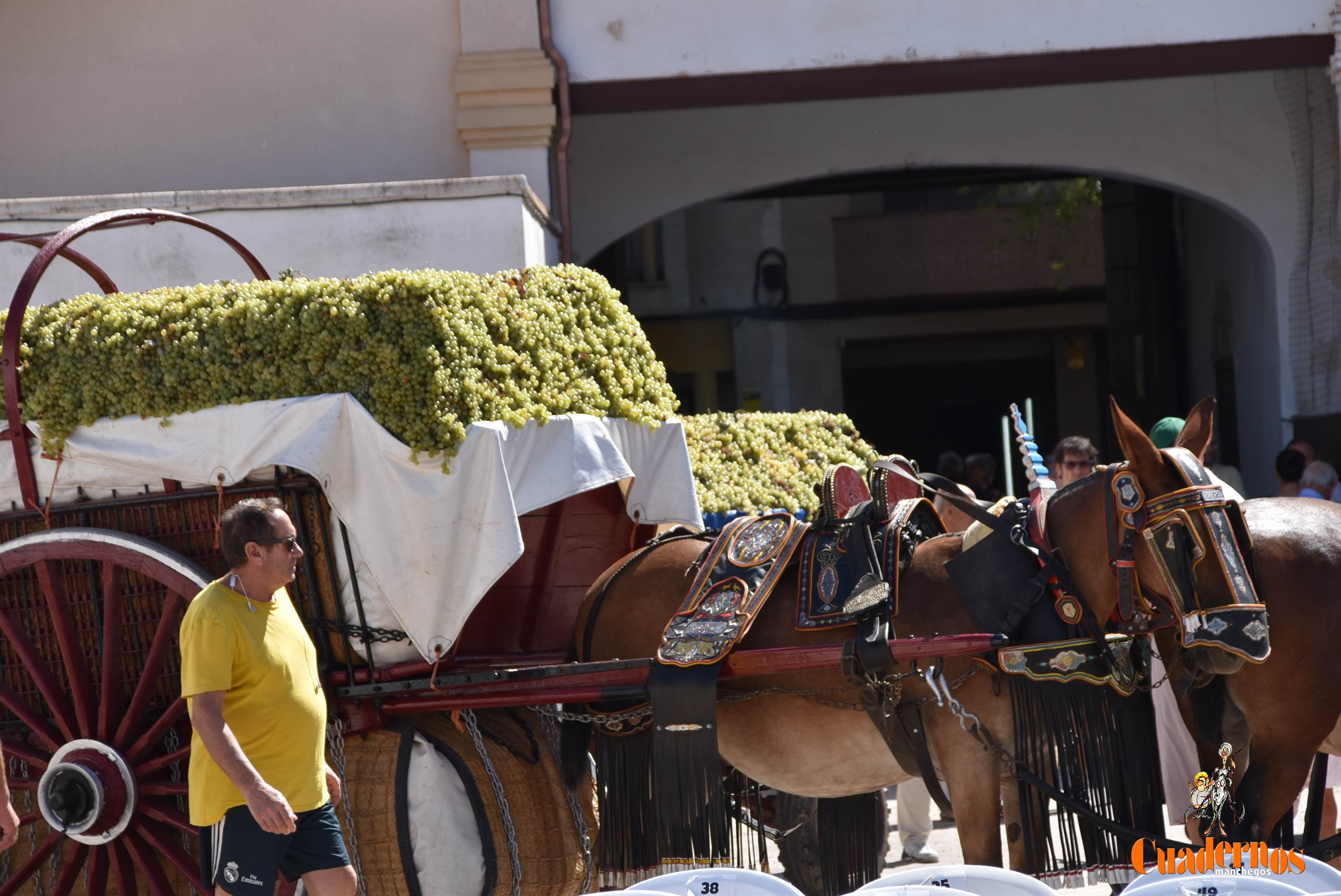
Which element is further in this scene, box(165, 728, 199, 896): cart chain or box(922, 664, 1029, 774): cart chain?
box(165, 728, 199, 896): cart chain

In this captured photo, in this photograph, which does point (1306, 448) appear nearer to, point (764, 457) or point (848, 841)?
point (764, 457)

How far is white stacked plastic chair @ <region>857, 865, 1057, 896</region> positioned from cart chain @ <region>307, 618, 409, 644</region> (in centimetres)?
190

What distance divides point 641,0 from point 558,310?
4.77 metres

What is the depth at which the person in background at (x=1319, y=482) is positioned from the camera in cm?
648

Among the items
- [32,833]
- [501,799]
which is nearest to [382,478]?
[501,799]

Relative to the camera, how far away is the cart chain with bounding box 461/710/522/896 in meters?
4.05

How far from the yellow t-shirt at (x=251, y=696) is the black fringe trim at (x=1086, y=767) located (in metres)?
1.83

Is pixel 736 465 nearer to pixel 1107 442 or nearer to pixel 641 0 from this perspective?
pixel 641 0

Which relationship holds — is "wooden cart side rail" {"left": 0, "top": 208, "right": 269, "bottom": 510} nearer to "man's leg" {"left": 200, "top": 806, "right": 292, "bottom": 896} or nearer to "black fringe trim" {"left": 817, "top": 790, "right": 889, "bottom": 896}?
"man's leg" {"left": 200, "top": 806, "right": 292, "bottom": 896}

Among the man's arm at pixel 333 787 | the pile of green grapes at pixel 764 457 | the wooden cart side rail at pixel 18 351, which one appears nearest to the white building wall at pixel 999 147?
the pile of green grapes at pixel 764 457

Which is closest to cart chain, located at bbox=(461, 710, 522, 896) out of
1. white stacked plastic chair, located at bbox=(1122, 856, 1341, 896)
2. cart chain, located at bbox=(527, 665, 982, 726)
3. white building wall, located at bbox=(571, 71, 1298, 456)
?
cart chain, located at bbox=(527, 665, 982, 726)

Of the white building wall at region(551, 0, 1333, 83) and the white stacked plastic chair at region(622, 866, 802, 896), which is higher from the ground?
the white building wall at region(551, 0, 1333, 83)

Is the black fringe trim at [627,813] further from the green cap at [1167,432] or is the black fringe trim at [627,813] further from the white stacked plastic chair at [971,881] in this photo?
the green cap at [1167,432]

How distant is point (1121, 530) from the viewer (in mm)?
3512
